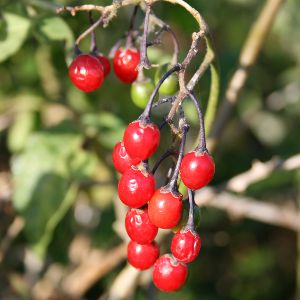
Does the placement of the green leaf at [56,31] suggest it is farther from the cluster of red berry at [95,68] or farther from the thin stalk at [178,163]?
the thin stalk at [178,163]

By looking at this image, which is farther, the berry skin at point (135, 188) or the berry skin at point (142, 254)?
the berry skin at point (142, 254)

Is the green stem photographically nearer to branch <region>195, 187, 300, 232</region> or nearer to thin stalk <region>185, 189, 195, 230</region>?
thin stalk <region>185, 189, 195, 230</region>

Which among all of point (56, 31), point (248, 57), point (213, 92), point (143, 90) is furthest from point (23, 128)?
point (213, 92)

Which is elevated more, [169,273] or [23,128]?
Result: [169,273]

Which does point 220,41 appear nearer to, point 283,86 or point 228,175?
point 283,86

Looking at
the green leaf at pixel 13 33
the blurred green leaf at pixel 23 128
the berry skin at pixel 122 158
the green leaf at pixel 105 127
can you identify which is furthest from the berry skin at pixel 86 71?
the blurred green leaf at pixel 23 128

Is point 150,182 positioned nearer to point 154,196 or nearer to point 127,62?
point 154,196

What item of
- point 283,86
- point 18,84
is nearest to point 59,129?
point 18,84
